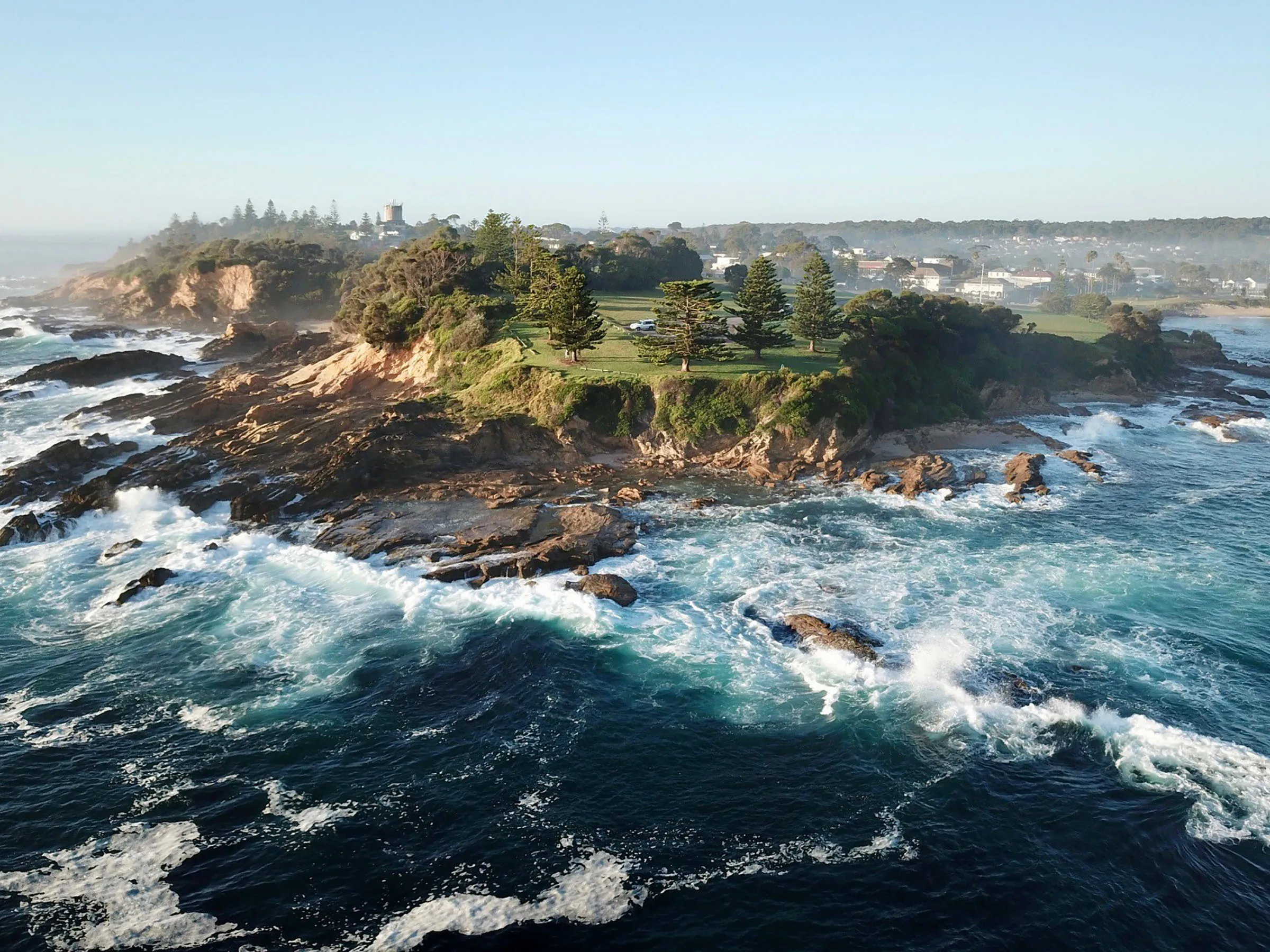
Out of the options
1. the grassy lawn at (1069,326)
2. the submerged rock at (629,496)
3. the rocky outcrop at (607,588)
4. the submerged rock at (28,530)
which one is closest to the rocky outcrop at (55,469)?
the submerged rock at (28,530)

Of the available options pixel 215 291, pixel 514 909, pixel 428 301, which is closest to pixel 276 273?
pixel 215 291

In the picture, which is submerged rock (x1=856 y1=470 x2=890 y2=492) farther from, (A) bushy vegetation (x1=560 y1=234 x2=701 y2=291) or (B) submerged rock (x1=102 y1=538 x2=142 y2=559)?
(A) bushy vegetation (x1=560 y1=234 x2=701 y2=291)

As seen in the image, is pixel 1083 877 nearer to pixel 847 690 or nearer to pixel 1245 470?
pixel 847 690

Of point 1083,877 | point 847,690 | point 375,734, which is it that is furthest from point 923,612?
point 375,734

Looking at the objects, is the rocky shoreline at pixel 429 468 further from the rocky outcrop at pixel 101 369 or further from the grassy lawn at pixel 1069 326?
the grassy lawn at pixel 1069 326

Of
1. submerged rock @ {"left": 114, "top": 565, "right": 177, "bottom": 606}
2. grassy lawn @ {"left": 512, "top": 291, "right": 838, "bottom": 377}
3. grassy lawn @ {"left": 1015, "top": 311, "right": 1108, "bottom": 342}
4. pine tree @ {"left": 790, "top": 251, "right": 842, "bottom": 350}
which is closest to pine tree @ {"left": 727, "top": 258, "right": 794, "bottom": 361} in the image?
grassy lawn @ {"left": 512, "top": 291, "right": 838, "bottom": 377}
